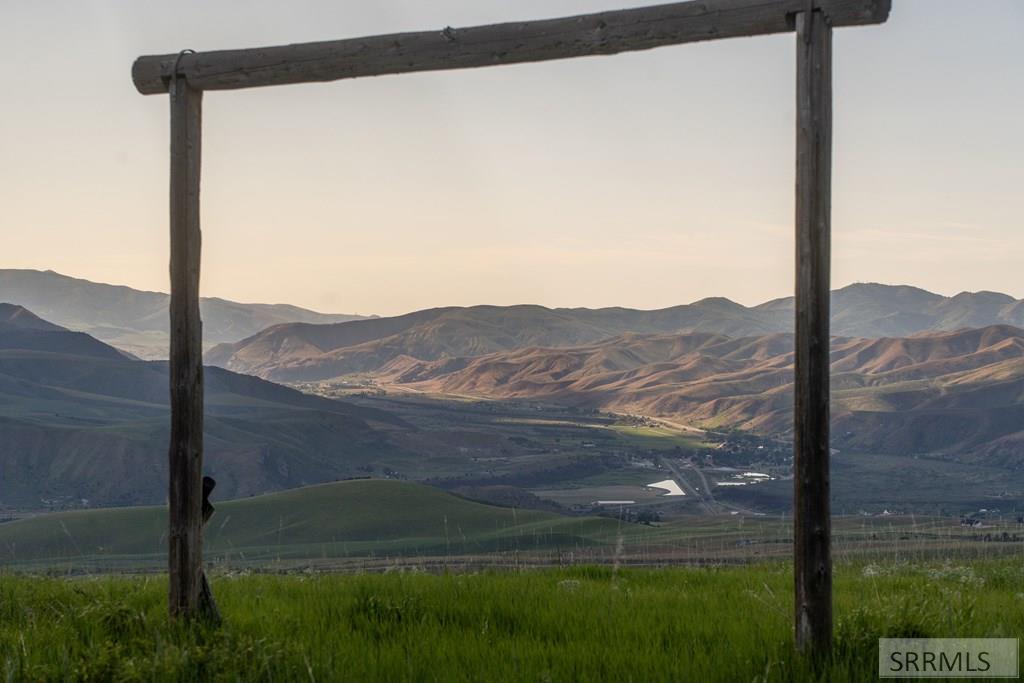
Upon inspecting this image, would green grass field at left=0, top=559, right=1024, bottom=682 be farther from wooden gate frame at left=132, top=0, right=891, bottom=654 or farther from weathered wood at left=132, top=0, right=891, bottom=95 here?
weathered wood at left=132, top=0, right=891, bottom=95

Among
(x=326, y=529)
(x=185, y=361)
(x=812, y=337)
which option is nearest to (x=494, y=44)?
(x=812, y=337)

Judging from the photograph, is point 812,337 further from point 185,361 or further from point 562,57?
point 185,361

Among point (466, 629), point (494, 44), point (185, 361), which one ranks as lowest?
point (466, 629)

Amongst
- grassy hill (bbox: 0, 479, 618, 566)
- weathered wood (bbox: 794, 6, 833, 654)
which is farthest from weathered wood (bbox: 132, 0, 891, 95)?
grassy hill (bbox: 0, 479, 618, 566)

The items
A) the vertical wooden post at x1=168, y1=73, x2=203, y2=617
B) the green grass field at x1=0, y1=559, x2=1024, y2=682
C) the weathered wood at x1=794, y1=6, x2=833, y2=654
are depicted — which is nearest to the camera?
the green grass field at x1=0, y1=559, x2=1024, y2=682

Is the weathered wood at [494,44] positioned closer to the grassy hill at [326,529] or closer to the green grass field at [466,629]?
the green grass field at [466,629]

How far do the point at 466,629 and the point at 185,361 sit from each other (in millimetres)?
3004

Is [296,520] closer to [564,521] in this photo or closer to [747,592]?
[564,521]

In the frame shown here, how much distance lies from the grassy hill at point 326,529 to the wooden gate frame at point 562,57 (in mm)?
77240

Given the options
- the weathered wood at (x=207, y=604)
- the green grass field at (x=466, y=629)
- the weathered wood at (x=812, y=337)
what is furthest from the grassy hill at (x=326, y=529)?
the weathered wood at (x=812, y=337)

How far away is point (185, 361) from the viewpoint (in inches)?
344

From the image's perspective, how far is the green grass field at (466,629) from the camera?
682 cm

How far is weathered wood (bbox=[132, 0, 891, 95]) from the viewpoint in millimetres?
7473

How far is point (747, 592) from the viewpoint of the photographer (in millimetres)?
9352
